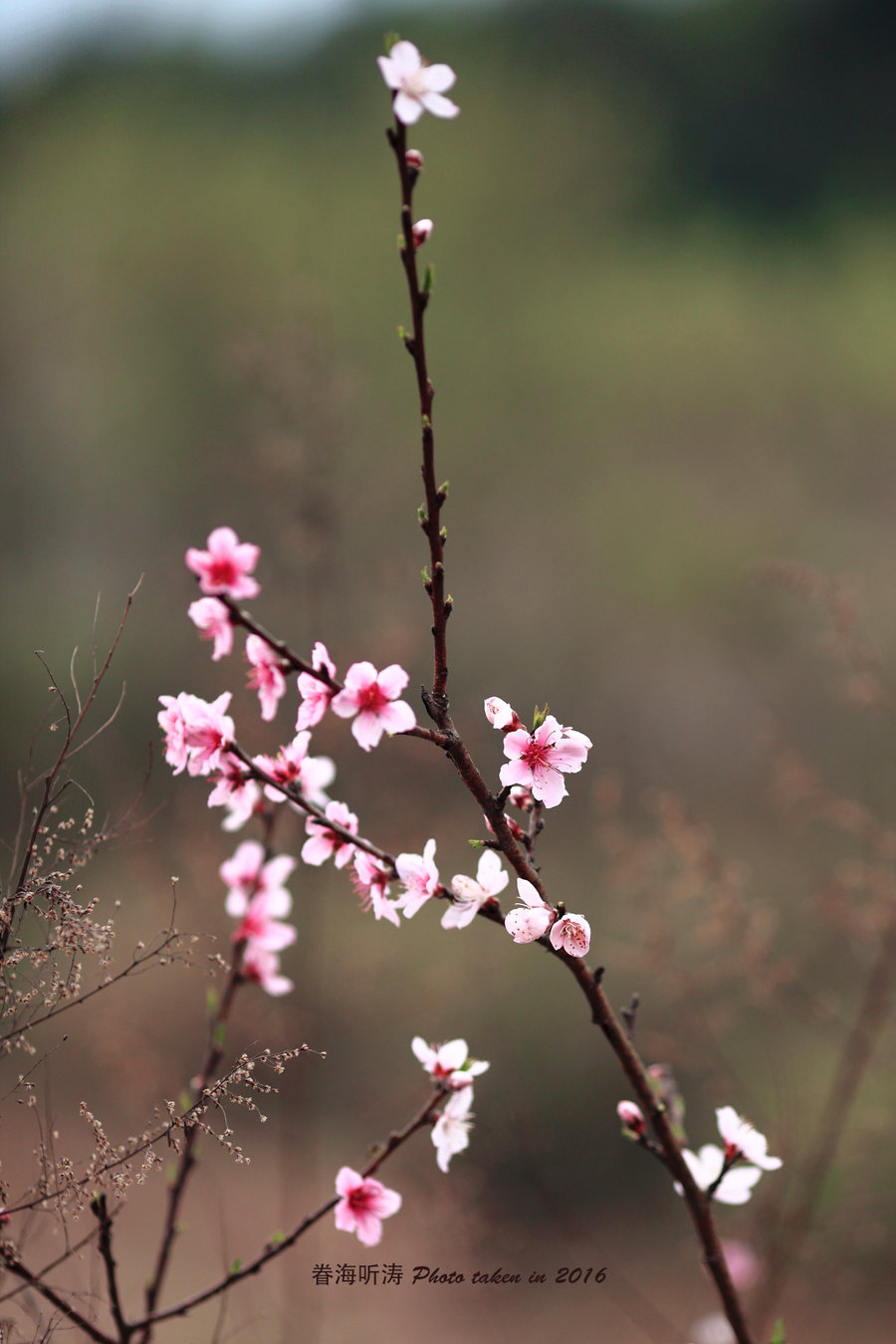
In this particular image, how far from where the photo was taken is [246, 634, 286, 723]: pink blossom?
0.54m

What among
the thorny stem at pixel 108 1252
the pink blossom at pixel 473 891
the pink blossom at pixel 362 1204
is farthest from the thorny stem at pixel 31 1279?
the pink blossom at pixel 473 891

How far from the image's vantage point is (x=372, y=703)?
531mm

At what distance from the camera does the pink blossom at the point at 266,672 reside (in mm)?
542

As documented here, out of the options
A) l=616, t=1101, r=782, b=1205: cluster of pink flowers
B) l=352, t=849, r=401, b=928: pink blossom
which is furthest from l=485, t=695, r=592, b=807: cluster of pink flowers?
l=616, t=1101, r=782, b=1205: cluster of pink flowers

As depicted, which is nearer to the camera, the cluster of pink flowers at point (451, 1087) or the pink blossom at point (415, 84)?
the pink blossom at point (415, 84)

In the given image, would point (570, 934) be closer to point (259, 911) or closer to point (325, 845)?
point (325, 845)

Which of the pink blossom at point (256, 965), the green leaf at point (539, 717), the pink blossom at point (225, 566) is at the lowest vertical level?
the pink blossom at point (256, 965)

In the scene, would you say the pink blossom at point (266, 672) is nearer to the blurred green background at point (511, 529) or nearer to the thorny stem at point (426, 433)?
the thorny stem at point (426, 433)

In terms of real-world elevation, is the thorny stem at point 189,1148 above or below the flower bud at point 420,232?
below

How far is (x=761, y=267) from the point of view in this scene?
532 cm

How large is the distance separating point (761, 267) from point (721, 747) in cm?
298

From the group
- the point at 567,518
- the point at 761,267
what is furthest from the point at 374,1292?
the point at 761,267

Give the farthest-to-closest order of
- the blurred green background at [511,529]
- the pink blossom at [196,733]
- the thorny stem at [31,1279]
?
the blurred green background at [511,529] → the pink blossom at [196,733] → the thorny stem at [31,1279]

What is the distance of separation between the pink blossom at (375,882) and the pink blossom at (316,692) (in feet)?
0.30
